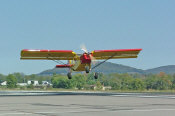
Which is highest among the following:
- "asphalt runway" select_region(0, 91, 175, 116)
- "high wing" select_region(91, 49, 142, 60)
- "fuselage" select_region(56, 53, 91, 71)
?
"high wing" select_region(91, 49, 142, 60)

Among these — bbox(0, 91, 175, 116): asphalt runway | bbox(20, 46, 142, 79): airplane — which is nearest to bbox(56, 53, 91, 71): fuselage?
bbox(20, 46, 142, 79): airplane

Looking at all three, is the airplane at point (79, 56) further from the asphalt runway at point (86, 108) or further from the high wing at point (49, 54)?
the asphalt runway at point (86, 108)

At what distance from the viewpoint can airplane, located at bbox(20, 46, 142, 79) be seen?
1594 inches

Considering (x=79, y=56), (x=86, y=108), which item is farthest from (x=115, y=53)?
(x=86, y=108)

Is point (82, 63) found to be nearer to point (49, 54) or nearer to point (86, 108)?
point (49, 54)

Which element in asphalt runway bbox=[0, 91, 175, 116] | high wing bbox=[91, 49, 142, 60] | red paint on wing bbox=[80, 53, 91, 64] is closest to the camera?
asphalt runway bbox=[0, 91, 175, 116]

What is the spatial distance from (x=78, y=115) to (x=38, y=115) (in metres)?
2.02

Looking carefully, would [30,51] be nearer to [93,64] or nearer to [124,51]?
[93,64]

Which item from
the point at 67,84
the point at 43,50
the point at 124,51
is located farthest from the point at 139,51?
the point at 67,84

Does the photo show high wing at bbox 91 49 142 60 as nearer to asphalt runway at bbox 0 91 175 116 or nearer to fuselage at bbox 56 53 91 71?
fuselage at bbox 56 53 91 71

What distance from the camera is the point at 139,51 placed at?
44062 mm

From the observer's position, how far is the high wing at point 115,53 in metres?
43.5

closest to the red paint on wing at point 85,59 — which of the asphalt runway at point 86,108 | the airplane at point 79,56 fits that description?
the airplane at point 79,56

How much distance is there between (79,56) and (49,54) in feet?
13.2
